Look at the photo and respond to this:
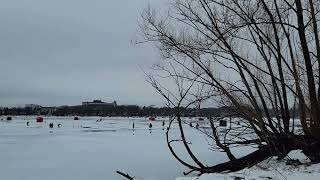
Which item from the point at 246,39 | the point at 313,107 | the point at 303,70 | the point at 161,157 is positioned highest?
the point at 246,39

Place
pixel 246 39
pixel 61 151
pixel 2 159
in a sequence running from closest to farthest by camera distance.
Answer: pixel 246 39 → pixel 2 159 → pixel 61 151

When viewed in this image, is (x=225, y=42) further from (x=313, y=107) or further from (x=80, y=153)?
(x=80, y=153)

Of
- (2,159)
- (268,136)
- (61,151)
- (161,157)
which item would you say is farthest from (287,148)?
(61,151)

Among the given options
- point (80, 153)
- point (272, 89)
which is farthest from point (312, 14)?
point (80, 153)

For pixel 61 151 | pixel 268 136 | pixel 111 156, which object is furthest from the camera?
pixel 61 151

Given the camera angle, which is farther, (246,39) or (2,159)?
(2,159)

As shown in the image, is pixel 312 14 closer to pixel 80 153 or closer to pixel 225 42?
pixel 225 42

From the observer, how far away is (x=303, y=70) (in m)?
10.6

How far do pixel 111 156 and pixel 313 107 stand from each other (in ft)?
32.7

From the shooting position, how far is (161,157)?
17.5 m

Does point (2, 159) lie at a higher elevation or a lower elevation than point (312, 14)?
lower

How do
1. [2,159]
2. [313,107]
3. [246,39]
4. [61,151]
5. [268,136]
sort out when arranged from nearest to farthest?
[313,107] → [268,136] → [246,39] → [2,159] → [61,151]

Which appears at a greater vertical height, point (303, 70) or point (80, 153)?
point (303, 70)

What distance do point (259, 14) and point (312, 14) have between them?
154 cm
